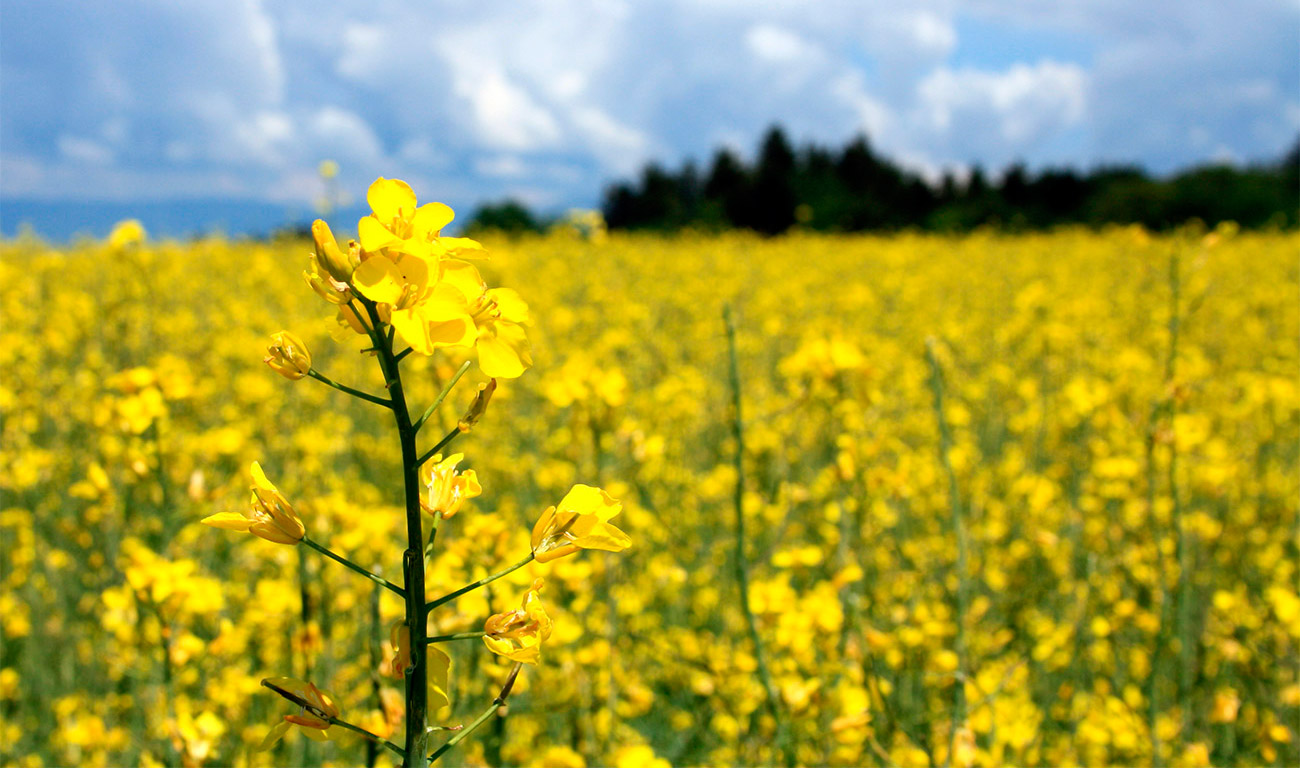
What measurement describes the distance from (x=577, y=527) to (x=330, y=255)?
0.34m

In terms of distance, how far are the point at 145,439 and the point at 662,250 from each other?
10574 mm

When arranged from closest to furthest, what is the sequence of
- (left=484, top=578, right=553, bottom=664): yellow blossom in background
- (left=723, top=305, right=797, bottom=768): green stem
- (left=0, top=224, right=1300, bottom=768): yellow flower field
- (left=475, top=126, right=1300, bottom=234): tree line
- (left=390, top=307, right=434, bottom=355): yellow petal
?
1. (left=390, top=307, right=434, bottom=355): yellow petal
2. (left=484, top=578, right=553, bottom=664): yellow blossom in background
3. (left=723, top=305, right=797, bottom=768): green stem
4. (left=0, top=224, right=1300, bottom=768): yellow flower field
5. (left=475, top=126, right=1300, bottom=234): tree line

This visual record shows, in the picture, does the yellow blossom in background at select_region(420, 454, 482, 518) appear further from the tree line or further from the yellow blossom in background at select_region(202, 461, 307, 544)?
the tree line

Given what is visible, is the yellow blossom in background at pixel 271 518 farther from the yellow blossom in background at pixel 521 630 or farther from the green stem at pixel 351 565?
the yellow blossom in background at pixel 521 630

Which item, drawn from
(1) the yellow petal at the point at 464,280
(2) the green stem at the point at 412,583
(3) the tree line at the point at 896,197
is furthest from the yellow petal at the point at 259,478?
(3) the tree line at the point at 896,197

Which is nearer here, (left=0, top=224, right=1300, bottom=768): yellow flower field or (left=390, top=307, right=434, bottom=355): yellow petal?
(left=390, top=307, right=434, bottom=355): yellow petal

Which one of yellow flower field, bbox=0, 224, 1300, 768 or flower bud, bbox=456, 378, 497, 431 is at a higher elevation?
flower bud, bbox=456, 378, 497, 431

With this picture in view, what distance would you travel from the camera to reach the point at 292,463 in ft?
8.70

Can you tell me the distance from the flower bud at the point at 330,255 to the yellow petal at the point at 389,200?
0.07m

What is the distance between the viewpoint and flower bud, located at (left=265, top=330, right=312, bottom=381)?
2.56ft

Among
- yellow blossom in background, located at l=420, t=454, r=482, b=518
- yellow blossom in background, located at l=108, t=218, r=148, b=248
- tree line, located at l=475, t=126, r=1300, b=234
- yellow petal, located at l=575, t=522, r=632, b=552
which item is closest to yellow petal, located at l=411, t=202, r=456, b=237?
yellow blossom in background, located at l=420, t=454, r=482, b=518

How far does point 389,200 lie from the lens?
780 mm

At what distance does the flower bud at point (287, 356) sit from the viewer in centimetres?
78

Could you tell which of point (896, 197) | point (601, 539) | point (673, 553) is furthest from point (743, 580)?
point (896, 197)
